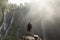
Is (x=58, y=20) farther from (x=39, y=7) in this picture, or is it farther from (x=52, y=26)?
(x=39, y=7)

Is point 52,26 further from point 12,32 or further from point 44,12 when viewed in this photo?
point 12,32

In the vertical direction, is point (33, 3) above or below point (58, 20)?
above

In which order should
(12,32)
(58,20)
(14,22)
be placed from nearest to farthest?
(58,20) → (12,32) → (14,22)

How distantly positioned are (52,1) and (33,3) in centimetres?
495

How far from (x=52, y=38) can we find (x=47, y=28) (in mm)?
2448

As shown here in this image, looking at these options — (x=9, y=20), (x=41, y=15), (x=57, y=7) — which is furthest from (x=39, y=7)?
(x=9, y=20)

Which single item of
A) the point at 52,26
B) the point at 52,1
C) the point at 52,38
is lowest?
the point at 52,38

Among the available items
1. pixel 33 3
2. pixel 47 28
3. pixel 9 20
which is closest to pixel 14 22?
pixel 9 20

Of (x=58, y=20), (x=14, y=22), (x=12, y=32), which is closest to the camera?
(x=58, y=20)

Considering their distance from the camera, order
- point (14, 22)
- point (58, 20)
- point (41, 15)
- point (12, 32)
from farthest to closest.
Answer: point (14, 22) < point (12, 32) < point (41, 15) < point (58, 20)

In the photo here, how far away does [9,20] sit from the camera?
48.7 metres

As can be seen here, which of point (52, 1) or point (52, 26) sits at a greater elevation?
point (52, 1)

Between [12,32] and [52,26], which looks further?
[12,32]

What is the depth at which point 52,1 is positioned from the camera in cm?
3981
